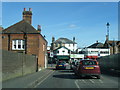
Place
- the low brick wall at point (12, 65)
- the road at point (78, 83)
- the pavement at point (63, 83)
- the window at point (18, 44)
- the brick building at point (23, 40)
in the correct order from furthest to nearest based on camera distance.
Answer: the window at point (18, 44) < the brick building at point (23, 40) < the low brick wall at point (12, 65) < the road at point (78, 83) < the pavement at point (63, 83)

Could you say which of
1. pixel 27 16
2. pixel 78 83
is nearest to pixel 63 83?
pixel 78 83

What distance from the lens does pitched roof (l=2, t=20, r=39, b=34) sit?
35969 millimetres

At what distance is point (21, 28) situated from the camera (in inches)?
1436

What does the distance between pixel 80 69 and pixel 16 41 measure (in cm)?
2006

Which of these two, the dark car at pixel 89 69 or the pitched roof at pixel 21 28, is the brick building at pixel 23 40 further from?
the dark car at pixel 89 69

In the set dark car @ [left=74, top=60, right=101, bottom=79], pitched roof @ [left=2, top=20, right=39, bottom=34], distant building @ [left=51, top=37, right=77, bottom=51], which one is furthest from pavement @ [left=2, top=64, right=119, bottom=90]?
distant building @ [left=51, top=37, right=77, bottom=51]

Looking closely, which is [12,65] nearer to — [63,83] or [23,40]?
[63,83]

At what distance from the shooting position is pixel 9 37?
118 feet

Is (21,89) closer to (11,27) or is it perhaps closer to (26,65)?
(26,65)

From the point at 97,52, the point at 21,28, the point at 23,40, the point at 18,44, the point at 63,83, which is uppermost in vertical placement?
the point at 21,28

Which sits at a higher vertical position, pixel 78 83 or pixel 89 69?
pixel 89 69

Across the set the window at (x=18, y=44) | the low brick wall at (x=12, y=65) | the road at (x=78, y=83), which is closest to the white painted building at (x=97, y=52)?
the window at (x=18, y=44)

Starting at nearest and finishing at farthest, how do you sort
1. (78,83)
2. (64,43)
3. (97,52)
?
(78,83)
(97,52)
(64,43)

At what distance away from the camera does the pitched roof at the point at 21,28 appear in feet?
118
